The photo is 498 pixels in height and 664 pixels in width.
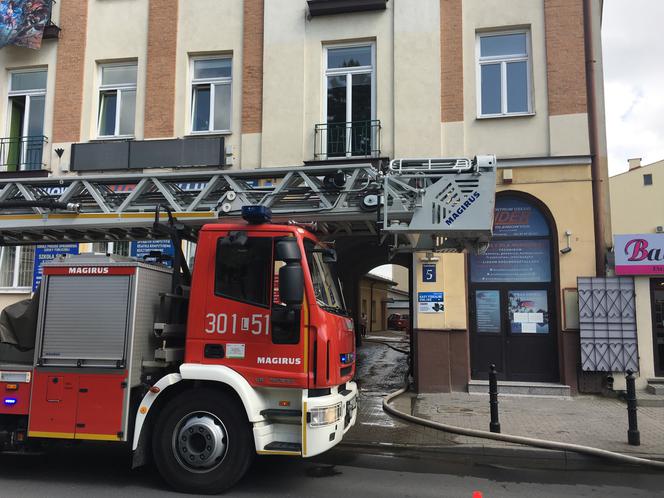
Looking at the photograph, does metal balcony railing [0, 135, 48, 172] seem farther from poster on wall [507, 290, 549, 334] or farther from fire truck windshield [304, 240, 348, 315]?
poster on wall [507, 290, 549, 334]

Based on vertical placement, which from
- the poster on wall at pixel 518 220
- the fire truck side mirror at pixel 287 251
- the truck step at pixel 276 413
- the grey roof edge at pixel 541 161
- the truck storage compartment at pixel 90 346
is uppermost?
the grey roof edge at pixel 541 161

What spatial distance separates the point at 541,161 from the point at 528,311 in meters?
3.14

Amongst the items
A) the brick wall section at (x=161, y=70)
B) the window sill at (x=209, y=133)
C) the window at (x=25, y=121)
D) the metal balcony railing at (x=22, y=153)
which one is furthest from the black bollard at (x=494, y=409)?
the window at (x=25, y=121)

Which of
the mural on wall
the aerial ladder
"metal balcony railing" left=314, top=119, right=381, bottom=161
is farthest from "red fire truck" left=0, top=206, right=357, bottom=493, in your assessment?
the mural on wall

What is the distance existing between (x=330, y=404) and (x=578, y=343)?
24.2 ft

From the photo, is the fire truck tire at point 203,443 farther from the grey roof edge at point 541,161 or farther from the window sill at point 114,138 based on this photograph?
the window sill at point 114,138

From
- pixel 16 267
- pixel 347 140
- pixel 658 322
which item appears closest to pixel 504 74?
pixel 347 140

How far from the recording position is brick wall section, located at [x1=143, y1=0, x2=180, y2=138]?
1348 cm

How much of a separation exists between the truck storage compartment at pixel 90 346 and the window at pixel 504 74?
896cm

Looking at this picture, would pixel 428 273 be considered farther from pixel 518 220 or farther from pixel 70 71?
pixel 70 71

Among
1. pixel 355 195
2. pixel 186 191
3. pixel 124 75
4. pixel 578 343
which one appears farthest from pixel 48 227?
pixel 578 343

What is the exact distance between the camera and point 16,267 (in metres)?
14.2

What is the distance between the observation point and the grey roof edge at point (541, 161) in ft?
38.0

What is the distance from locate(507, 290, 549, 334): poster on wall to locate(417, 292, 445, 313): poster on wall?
146 centimetres
